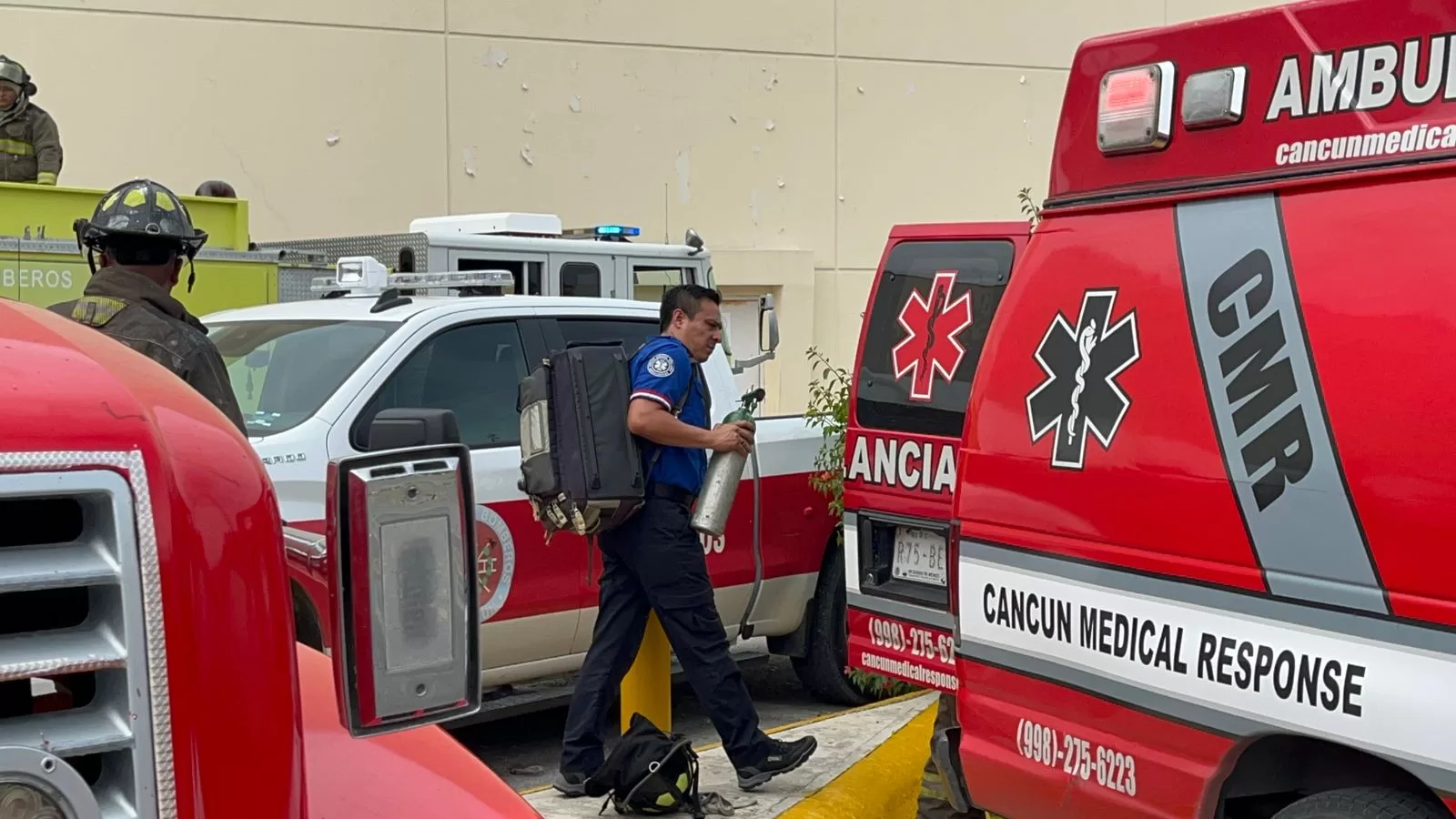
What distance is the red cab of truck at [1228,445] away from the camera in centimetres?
304

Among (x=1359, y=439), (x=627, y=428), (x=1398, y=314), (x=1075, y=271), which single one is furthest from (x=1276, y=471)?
(x=627, y=428)

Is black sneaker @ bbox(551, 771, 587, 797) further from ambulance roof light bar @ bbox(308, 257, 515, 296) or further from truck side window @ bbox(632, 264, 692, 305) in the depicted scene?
truck side window @ bbox(632, 264, 692, 305)

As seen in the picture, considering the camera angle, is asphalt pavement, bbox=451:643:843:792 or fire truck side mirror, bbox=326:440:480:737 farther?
asphalt pavement, bbox=451:643:843:792

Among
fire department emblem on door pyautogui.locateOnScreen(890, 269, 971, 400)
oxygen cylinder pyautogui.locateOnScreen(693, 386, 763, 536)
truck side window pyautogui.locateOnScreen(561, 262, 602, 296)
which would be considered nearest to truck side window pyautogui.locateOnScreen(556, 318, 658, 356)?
oxygen cylinder pyautogui.locateOnScreen(693, 386, 763, 536)

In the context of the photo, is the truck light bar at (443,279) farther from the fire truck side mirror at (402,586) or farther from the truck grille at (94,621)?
the truck grille at (94,621)

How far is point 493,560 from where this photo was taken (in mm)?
6137

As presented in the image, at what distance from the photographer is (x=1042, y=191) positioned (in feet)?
57.2

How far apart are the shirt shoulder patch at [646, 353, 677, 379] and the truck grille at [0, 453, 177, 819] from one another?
3.85 metres

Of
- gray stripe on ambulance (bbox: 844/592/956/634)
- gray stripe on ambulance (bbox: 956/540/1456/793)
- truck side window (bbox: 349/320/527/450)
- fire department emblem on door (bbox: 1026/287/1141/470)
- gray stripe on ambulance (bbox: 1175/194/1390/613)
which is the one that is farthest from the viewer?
truck side window (bbox: 349/320/527/450)

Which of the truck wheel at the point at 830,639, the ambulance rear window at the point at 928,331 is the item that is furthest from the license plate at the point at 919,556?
the truck wheel at the point at 830,639

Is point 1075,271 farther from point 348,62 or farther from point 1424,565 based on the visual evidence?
point 348,62

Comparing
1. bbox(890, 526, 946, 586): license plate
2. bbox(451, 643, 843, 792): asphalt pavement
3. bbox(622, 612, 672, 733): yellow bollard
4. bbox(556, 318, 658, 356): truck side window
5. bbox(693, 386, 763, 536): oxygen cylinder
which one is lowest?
bbox(451, 643, 843, 792): asphalt pavement

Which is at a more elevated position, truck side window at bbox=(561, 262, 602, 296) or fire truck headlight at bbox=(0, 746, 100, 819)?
truck side window at bbox=(561, 262, 602, 296)

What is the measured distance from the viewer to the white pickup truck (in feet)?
19.6
